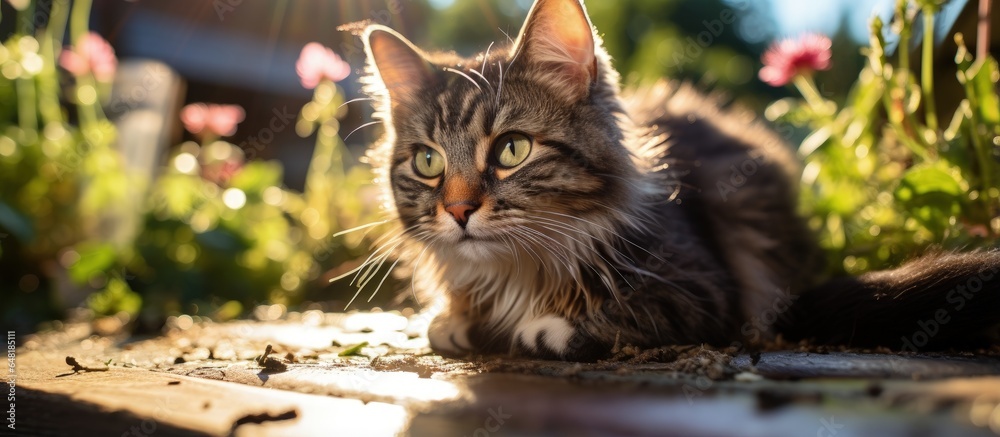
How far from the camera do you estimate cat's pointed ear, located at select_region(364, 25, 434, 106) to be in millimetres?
1800

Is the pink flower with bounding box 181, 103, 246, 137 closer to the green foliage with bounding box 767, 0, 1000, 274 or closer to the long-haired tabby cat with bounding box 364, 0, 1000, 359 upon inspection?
the long-haired tabby cat with bounding box 364, 0, 1000, 359

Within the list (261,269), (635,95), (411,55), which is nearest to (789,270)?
(635,95)

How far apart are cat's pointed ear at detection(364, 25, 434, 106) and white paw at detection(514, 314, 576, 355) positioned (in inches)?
30.0

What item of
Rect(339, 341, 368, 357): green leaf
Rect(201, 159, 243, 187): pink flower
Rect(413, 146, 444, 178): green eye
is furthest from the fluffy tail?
Rect(201, 159, 243, 187): pink flower

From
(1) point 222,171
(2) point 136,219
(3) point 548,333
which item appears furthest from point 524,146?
(2) point 136,219

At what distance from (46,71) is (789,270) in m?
3.49

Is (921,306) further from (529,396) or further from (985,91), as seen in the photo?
(529,396)

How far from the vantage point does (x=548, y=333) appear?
4.90ft

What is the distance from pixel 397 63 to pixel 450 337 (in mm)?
792

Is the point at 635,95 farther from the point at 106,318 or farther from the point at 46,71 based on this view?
the point at 46,71

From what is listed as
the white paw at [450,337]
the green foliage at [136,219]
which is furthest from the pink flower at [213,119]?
the white paw at [450,337]

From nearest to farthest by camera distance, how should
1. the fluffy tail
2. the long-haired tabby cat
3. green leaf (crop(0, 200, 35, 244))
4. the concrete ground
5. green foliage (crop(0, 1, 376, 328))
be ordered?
the concrete ground < the fluffy tail < the long-haired tabby cat < green leaf (crop(0, 200, 35, 244)) < green foliage (crop(0, 1, 376, 328))

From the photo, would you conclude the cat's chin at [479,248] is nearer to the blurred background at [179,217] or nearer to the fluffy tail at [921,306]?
the blurred background at [179,217]

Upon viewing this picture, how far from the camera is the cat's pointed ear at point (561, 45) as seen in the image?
156 centimetres
